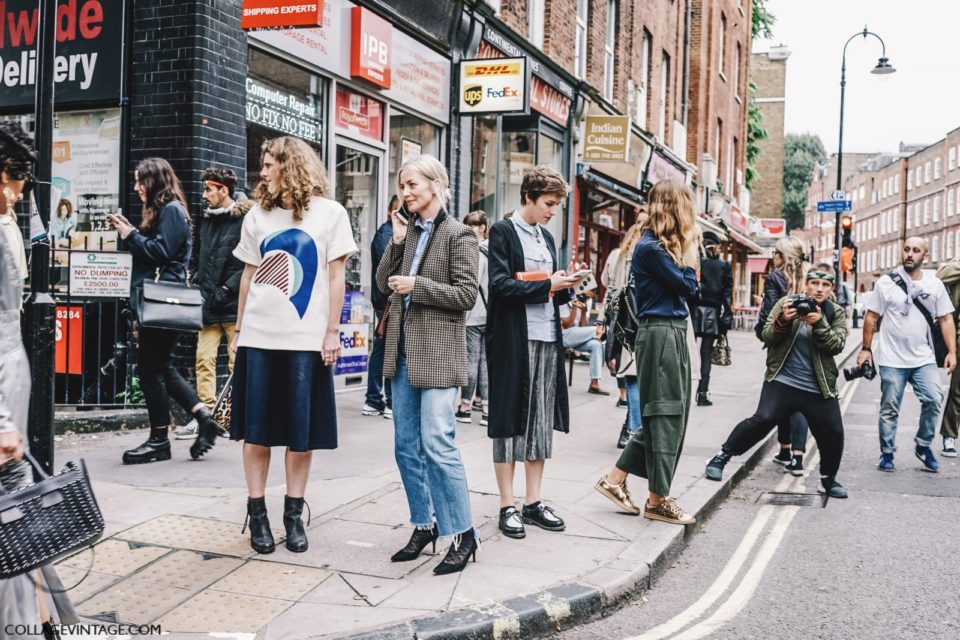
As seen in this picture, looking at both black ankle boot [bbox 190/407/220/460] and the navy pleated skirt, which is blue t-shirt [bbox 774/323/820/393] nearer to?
the navy pleated skirt

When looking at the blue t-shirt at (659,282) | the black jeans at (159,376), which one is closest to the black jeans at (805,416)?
the blue t-shirt at (659,282)

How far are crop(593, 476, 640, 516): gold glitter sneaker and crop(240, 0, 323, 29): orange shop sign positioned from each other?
4.69 meters

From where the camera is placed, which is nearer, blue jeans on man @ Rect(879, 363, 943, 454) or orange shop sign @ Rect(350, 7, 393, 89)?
blue jeans on man @ Rect(879, 363, 943, 454)

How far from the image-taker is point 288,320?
4289 millimetres

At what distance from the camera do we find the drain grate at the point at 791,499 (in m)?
6.46

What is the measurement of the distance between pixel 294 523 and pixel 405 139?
777 centimetres

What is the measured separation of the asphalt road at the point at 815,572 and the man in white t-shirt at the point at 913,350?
512mm

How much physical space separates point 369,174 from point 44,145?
20.2 ft

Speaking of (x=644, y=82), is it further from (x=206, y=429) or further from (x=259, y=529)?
(x=259, y=529)

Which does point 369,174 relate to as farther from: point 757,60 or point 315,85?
point 757,60

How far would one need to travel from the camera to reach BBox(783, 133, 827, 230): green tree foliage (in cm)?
8431

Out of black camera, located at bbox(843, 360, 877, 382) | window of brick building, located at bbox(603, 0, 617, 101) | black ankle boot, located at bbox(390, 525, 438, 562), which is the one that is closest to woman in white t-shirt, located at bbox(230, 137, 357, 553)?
black ankle boot, located at bbox(390, 525, 438, 562)

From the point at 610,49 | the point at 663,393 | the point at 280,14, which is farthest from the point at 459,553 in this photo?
the point at 610,49

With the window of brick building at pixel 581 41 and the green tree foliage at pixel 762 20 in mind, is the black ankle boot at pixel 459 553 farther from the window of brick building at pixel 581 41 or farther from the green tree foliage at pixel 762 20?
the green tree foliage at pixel 762 20
